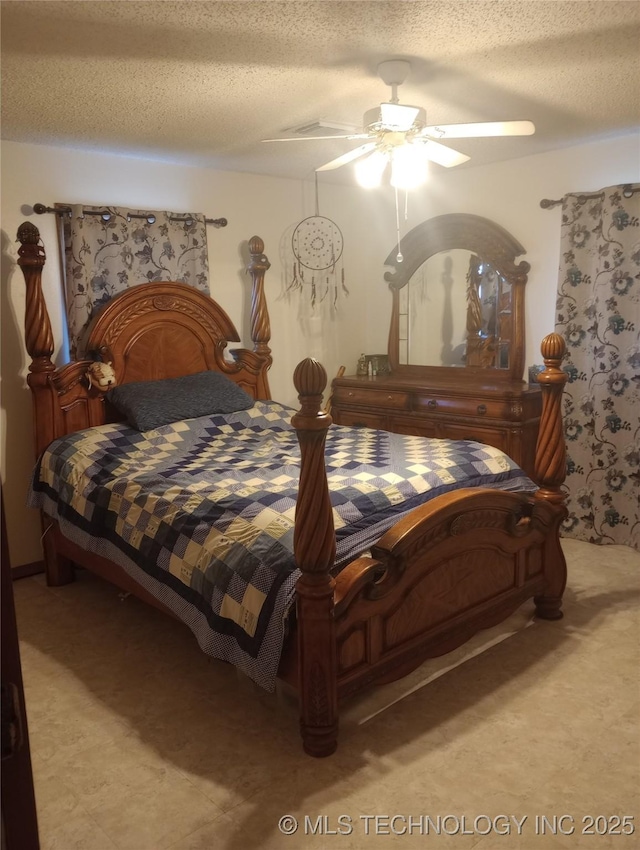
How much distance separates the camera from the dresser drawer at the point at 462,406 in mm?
3744

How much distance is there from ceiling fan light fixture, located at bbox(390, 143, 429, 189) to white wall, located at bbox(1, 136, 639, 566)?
1578 mm

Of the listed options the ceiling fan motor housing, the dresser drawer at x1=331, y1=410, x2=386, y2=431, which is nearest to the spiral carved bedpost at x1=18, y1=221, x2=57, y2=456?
the ceiling fan motor housing

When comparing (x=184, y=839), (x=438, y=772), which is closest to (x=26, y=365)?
(x=184, y=839)

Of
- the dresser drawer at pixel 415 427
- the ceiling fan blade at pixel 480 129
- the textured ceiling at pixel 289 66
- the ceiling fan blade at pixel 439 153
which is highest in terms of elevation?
the textured ceiling at pixel 289 66

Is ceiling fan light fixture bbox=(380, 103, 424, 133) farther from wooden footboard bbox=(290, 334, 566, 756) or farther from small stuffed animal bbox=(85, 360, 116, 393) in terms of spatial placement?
small stuffed animal bbox=(85, 360, 116, 393)

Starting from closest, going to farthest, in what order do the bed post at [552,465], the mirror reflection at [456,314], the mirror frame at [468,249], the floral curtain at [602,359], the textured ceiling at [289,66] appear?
1. the textured ceiling at [289,66]
2. the bed post at [552,465]
3. the floral curtain at [602,359]
4. the mirror frame at [468,249]
5. the mirror reflection at [456,314]

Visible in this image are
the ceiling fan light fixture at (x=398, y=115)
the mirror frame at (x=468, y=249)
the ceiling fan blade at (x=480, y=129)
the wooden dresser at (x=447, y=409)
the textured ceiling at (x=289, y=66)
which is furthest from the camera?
the mirror frame at (x=468, y=249)

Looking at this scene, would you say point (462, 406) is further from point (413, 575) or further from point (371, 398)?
point (413, 575)

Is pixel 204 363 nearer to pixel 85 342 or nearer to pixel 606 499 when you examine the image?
pixel 85 342

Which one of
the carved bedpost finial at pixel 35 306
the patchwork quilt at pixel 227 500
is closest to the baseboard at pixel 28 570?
the patchwork quilt at pixel 227 500

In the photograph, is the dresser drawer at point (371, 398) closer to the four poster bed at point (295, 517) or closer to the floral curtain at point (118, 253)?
the four poster bed at point (295, 517)

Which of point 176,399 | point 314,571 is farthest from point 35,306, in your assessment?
point 314,571

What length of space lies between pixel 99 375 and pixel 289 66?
1796 millimetres

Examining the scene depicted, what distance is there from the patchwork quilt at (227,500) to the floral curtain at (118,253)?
0.76m
